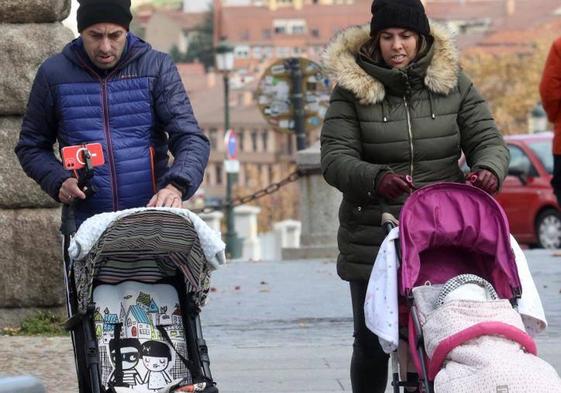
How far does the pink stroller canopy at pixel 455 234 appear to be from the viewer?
6766mm

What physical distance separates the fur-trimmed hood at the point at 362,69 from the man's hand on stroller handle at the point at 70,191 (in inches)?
42.2

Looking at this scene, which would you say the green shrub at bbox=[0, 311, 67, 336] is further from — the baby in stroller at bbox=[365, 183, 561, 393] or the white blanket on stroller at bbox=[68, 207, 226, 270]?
the baby in stroller at bbox=[365, 183, 561, 393]

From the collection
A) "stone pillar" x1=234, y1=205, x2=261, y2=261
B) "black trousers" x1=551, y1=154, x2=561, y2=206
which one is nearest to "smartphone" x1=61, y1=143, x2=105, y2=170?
"black trousers" x1=551, y1=154, x2=561, y2=206

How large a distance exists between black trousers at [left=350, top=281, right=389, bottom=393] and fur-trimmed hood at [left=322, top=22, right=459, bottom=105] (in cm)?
76

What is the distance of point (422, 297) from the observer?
6660 millimetres

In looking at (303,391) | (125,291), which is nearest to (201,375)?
(125,291)

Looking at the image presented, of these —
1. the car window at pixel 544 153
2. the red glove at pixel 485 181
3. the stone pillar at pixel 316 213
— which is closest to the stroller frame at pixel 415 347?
the red glove at pixel 485 181

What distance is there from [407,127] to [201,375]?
1.21 metres

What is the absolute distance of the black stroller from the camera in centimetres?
Result: 701

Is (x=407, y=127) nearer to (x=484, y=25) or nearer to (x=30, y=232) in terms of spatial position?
(x=30, y=232)

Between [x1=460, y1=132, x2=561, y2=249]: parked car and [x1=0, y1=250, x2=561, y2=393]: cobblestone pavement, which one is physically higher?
[x1=0, y1=250, x2=561, y2=393]: cobblestone pavement

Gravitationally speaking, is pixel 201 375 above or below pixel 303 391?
above

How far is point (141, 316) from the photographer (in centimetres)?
716

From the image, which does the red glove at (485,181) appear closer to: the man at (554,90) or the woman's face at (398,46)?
the woman's face at (398,46)
